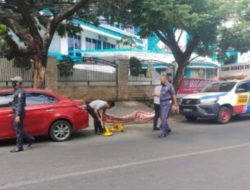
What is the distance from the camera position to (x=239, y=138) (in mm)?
10445

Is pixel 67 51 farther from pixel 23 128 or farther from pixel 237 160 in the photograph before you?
pixel 237 160

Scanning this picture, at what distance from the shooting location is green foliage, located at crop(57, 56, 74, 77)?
18.0 meters

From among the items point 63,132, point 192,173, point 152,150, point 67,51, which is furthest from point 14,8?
point 67,51

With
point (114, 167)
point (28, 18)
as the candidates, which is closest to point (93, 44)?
point (28, 18)

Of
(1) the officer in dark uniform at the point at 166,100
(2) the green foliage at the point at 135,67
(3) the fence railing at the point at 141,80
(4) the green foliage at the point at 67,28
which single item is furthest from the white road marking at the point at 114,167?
(2) the green foliage at the point at 135,67

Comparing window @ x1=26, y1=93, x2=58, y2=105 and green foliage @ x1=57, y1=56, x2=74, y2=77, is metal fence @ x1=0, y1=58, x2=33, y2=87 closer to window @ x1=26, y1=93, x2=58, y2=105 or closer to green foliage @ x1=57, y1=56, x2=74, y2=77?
green foliage @ x1=57, y1=56, x2=74, y2=77

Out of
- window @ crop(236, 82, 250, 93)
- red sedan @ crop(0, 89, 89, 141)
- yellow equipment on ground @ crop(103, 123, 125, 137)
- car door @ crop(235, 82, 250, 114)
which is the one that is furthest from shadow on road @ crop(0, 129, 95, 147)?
window @ crop(236, 82, 250, 93)

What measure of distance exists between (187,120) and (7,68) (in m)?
7.89

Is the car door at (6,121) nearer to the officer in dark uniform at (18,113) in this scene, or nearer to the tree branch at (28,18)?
the officer in dark uniform at (18,113)

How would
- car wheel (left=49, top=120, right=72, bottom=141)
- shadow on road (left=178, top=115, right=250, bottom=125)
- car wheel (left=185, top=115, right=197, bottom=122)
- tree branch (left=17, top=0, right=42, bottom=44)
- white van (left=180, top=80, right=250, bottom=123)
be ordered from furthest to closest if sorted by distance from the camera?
car wheel (left=185, top=115, right=197, bottom=122) → shadow on road (left=178, top=115, right=250, bottom=125) → white van (left=180, top=80, right=250, bottom=123) → tree branch (left=17, top=0, right=42, bottom=44) → car wheel (left=49, top=120, right=72, bottom=141)

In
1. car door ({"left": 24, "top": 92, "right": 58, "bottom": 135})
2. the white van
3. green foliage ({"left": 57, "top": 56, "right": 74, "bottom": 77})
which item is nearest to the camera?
car door ({"left": 24, "top": 92, "right": 58, "bottom": 135})

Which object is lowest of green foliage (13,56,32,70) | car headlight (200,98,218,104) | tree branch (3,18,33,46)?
car headlight (200,98,218,104)

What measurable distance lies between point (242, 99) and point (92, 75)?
7.43 m

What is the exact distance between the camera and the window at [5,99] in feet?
31.9
